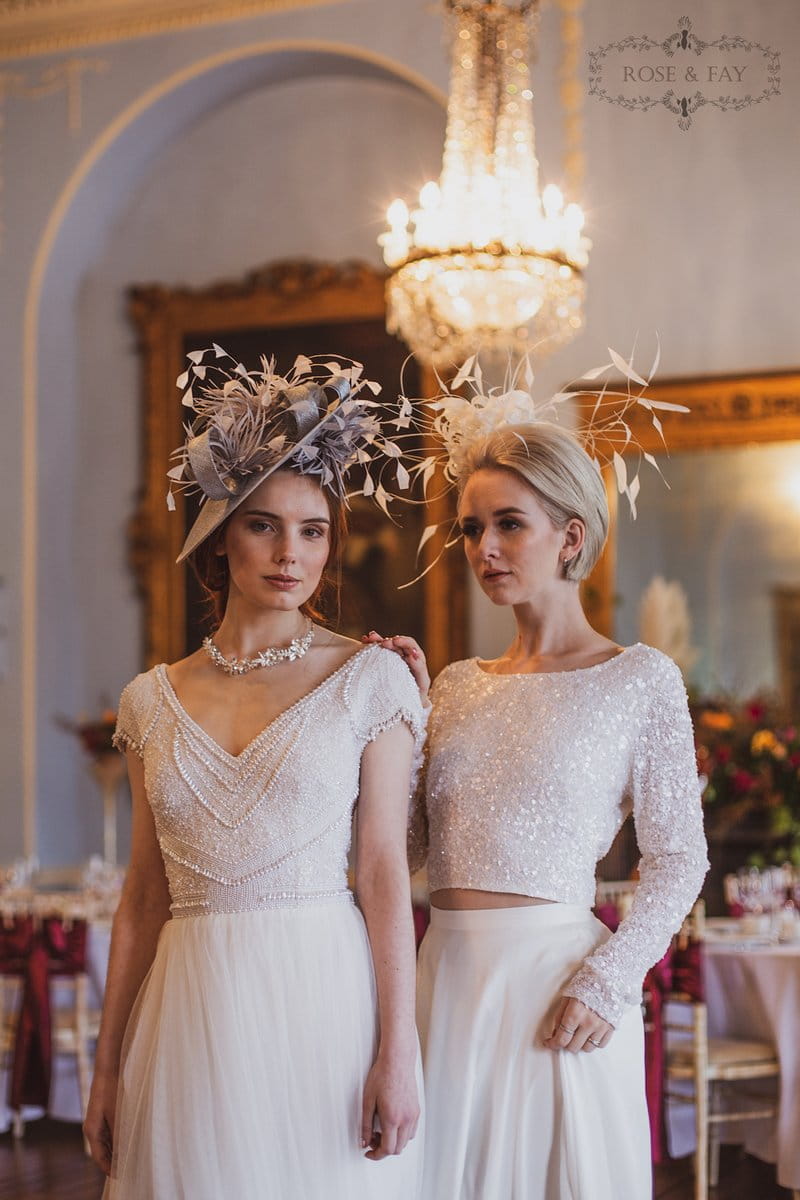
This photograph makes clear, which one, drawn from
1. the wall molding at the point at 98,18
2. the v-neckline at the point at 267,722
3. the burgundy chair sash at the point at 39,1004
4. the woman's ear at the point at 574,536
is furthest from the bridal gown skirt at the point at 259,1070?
the wall molding at the point at 98,18

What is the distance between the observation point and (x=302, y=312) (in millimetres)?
7211

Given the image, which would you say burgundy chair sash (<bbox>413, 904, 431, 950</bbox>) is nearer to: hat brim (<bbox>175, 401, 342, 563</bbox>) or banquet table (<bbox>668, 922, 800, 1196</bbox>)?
banquet table (<bbox>668, 922, 800, 1196</bbox>)

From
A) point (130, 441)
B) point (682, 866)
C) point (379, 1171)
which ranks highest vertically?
point (130, 441)

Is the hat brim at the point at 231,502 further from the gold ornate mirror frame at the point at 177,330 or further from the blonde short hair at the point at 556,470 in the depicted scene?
the gold ornate mirror frame at the point at 177,330

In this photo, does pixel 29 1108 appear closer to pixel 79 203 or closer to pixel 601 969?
pixel 601 969

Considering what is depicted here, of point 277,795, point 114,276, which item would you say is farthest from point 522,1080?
point 114,276

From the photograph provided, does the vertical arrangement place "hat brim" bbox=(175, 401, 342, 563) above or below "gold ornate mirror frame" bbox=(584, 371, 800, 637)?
below

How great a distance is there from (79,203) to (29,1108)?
175 inches

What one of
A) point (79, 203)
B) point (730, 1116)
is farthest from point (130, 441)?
point (730, 1116)

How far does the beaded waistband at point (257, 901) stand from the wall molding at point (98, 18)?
5.83 meters

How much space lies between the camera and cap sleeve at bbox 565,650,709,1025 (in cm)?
213

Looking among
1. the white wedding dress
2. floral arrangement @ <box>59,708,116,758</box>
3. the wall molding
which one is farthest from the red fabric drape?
the wall molding

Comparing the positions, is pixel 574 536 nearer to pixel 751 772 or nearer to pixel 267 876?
pixel 267 876

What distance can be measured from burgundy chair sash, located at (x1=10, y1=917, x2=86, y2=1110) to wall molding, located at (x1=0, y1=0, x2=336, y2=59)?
4.45m
